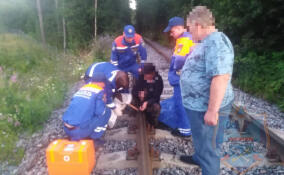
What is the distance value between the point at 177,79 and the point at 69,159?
1.94 m

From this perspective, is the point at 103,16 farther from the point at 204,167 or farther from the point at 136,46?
the point at 204,167

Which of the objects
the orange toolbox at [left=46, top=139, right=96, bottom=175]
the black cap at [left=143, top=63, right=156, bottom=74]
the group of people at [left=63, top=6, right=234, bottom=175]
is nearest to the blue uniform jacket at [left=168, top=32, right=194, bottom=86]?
the group of people at [left=63, top=6, right=234, bottom=175]

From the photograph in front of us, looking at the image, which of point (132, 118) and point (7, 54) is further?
point (7, 54)

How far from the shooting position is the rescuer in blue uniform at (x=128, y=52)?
16.9 ft

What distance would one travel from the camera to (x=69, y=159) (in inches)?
106

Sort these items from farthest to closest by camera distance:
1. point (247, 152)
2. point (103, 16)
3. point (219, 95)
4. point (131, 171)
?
point (103, 16)
point (247, 152)
point (131, 171)
point (219, 95)

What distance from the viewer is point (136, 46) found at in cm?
530

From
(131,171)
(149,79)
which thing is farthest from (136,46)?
(131,171)

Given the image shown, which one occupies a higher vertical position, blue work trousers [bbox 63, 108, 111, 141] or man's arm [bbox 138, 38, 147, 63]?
man's arm [bbox 138, 38, 147, 63]

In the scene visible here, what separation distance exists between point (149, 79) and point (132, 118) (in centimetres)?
88

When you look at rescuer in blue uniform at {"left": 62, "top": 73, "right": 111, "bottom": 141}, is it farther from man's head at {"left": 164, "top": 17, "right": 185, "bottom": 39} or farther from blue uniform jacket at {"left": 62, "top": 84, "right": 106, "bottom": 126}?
man's head at {"left": 164, "top": 17, "right": 185, "bottom": 39}

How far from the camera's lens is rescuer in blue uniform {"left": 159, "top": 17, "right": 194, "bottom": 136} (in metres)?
3.29

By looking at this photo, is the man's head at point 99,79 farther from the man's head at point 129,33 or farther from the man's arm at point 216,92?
the man's head at point 129,33

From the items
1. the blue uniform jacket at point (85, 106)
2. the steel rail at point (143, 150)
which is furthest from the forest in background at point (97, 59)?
the steel rail at point (143, 150)
